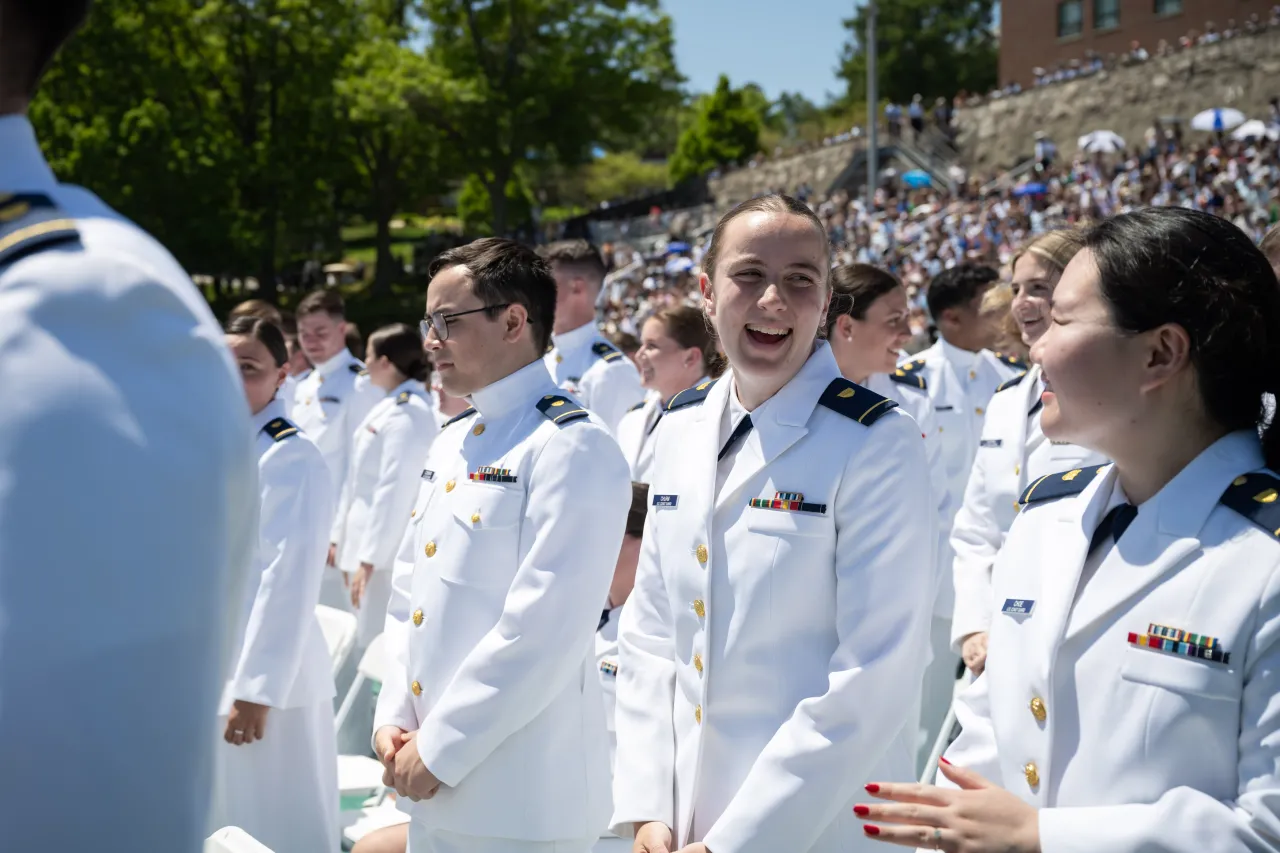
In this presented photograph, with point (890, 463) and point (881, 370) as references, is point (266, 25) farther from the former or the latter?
point (890, 463)

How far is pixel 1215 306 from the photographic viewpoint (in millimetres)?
1966

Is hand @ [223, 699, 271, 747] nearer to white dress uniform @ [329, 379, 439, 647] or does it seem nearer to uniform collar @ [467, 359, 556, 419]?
uniform collar @ [467, 359, 556, 419]

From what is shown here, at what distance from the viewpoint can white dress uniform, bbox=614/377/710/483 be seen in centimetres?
625

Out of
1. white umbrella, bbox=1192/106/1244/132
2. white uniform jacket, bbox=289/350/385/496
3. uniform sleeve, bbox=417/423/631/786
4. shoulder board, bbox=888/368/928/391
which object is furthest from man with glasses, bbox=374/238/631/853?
white umbrella, bbox=1192/106/1244/132

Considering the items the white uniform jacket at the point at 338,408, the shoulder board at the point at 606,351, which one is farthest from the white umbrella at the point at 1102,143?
the shoulder board at the point at 606,351

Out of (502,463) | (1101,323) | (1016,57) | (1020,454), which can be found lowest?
(1020,454)

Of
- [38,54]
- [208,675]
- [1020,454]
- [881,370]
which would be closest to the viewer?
[208,675]

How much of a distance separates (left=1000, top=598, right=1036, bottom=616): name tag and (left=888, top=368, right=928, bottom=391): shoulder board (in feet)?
13.4

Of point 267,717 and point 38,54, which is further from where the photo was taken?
point 267,717

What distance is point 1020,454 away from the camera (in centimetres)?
447

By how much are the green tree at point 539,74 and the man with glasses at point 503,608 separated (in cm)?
3902

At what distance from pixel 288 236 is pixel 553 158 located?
1144cm

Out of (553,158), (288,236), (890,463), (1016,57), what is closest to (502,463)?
(890,463)

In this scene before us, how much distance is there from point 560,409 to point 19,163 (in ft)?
6.98
